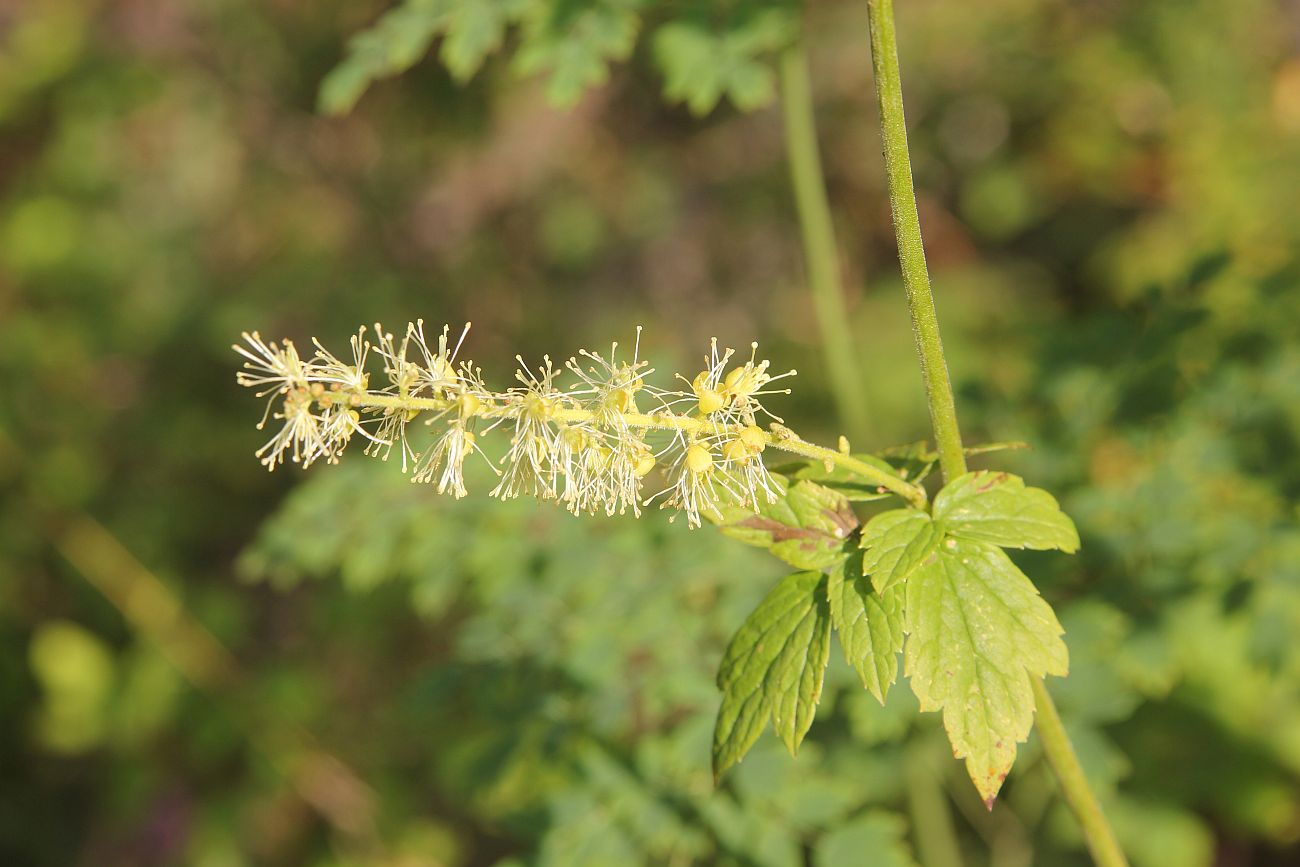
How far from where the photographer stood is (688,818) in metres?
1.97

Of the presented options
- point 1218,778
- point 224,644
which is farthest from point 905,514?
point 224,644

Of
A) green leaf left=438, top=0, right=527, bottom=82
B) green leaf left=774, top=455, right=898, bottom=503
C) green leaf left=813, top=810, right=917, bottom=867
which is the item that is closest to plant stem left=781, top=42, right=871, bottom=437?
A: green leaf left=438, top=0, right=527, bottom=82

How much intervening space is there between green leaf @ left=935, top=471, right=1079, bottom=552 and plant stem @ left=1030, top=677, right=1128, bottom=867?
0.71ft

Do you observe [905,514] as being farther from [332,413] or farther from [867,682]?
[332,413]

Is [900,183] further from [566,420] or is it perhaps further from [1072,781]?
[1072,781]

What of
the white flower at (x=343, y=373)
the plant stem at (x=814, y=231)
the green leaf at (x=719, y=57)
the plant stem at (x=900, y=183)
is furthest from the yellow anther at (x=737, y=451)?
the plant stem at (x=814, y=231)

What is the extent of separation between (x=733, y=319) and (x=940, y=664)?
3.96 metres

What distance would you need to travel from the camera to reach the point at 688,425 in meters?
1.19

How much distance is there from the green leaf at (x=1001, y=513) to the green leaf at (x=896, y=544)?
0.09 ft

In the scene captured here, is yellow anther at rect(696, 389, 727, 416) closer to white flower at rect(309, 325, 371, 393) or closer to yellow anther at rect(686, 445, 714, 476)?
yellow anther at rect(686, 445, 714, 476)

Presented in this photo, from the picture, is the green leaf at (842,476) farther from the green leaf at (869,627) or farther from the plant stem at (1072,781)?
the plant stem at (1072,781)

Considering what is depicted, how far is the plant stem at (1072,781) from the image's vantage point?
1.33 m

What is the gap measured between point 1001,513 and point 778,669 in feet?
0.98

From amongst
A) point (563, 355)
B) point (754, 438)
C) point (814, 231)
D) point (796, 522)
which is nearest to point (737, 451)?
point (754, 438)
